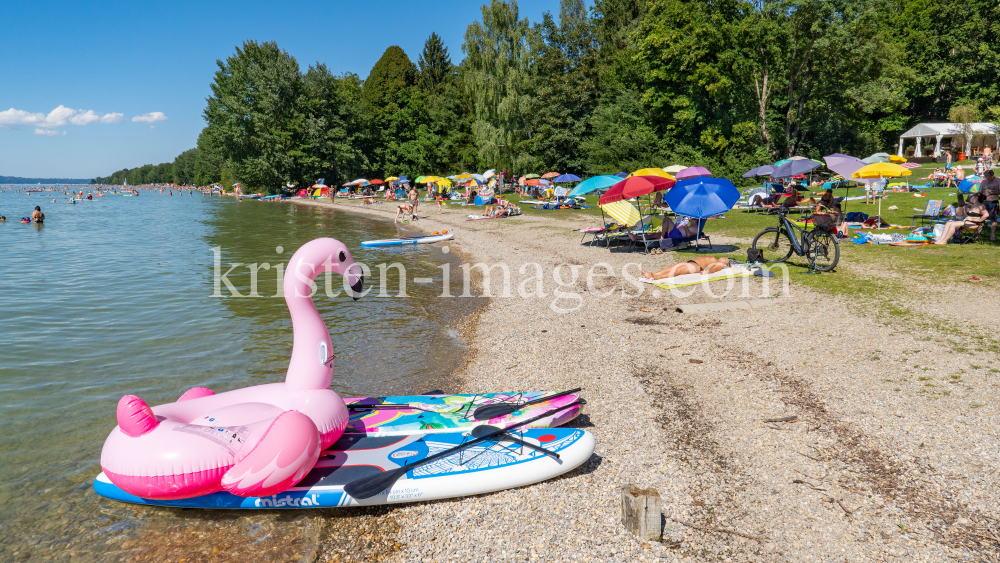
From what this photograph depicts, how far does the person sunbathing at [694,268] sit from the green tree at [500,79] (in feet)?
98.4

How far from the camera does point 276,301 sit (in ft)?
44.2

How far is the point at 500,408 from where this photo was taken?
5.81m

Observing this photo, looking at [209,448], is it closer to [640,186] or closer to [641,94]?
[640,186]

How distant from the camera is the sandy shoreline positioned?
4.09 m

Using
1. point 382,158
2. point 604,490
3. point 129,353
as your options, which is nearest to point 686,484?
point 604,490

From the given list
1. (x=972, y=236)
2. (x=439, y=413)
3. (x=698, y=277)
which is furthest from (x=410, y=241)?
(x=972, y=236)

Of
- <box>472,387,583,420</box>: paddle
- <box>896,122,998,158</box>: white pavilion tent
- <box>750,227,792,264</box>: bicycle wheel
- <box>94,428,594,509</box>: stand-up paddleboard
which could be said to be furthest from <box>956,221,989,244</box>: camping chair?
<box>896,122,998,158</box>: white pavilion tent

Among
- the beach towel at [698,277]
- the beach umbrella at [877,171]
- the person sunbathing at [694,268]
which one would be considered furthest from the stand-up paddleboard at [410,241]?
the beach umbrella at [877,171]

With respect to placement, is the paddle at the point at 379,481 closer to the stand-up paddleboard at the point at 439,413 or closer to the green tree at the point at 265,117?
the stand-up paddleboard at the point at 439,413

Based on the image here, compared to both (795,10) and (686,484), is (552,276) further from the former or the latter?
(795,10)

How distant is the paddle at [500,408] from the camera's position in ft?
18.7

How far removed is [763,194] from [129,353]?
25.6 metres

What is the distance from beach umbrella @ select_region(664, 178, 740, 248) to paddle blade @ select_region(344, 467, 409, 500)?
11.5 m

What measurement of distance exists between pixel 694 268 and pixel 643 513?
376 inches
